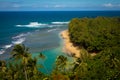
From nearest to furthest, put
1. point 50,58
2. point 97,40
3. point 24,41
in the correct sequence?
point 50,58 → point 97,40 → point 24,41

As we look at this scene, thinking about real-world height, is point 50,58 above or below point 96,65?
below

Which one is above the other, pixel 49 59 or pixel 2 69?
pixel 2 69

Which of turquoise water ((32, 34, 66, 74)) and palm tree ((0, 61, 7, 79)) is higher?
palm tree ((0, 61, 7, 79))

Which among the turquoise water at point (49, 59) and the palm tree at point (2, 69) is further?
the turquoise water at point (49, 59)

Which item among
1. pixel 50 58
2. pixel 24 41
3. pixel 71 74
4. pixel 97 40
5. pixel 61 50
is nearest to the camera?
pixel 71 74

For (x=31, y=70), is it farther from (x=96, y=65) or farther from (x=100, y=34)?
(x=100, y=34)

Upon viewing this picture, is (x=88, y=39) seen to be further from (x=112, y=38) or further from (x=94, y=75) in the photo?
(x=94, y=75)

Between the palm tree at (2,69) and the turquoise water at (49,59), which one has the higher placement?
the palm tree at (2,69)

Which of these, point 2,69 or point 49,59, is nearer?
point 2,69

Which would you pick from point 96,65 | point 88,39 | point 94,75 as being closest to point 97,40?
point 88,39

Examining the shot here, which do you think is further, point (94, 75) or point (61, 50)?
point (61, 50)

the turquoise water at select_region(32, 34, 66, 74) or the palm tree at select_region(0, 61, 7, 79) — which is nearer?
the palm tree at select_region(0, 61, 7, 79)
